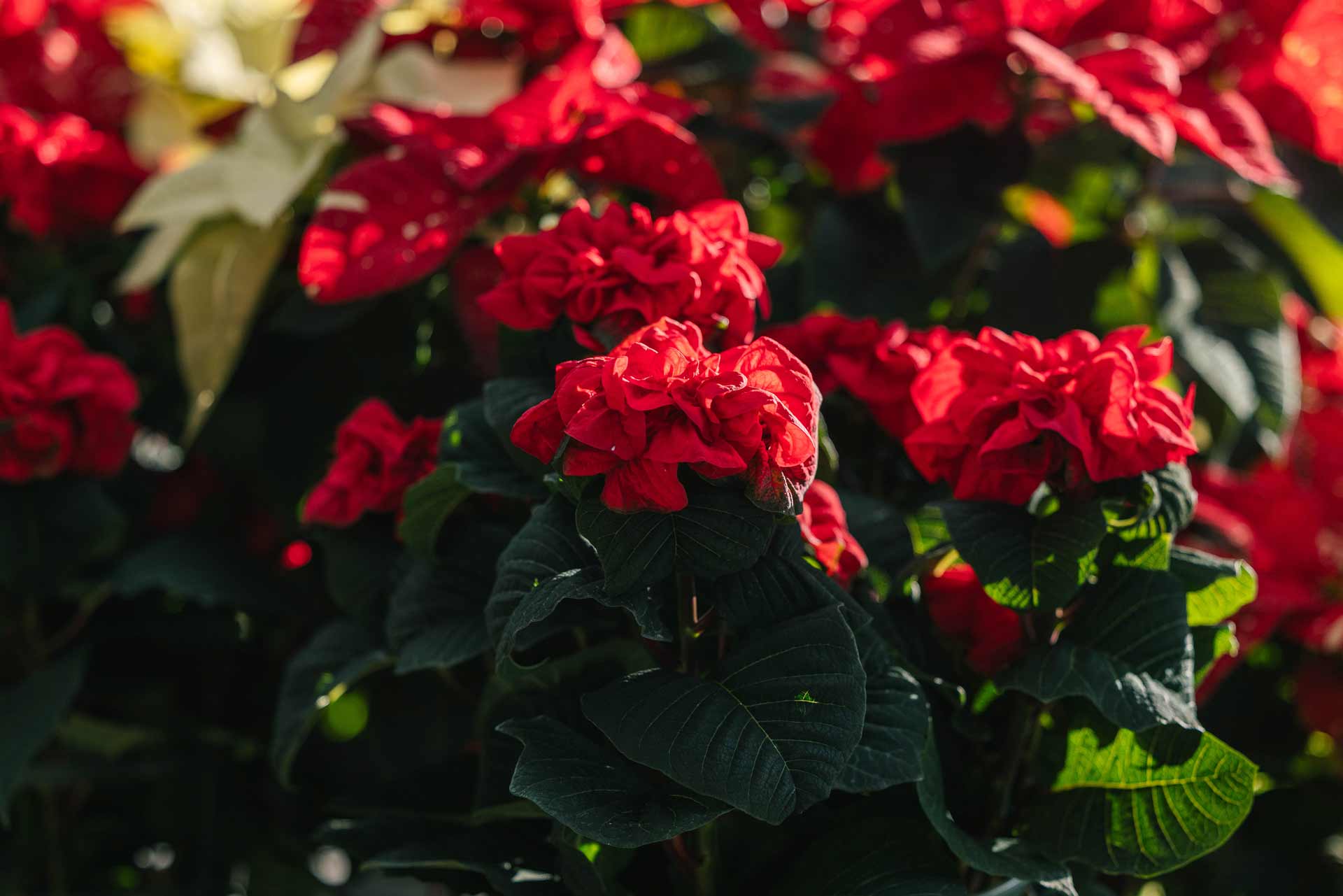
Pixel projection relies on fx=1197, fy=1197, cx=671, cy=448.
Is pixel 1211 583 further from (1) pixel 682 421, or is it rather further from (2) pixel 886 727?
(1) pixel 682 421

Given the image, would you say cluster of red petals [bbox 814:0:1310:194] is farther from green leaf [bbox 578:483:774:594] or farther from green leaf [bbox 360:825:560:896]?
green leaf [bbox 360:825:560:896]

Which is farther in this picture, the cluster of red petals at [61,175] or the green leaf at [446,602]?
the cluster of red petals at [61,175]

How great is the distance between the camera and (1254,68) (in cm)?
95

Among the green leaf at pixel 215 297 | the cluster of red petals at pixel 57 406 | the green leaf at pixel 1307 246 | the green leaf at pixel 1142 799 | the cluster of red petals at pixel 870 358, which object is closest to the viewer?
the green leaf at pixel 1142 799

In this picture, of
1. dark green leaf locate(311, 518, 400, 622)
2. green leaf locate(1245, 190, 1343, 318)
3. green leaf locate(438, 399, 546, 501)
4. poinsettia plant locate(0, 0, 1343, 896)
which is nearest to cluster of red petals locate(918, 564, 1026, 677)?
poinsettia plant locate(0, 0, 1343, 896)

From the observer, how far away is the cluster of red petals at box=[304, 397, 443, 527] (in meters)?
0.71

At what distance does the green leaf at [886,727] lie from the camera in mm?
554

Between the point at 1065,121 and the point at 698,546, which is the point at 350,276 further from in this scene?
the point at 1065,121

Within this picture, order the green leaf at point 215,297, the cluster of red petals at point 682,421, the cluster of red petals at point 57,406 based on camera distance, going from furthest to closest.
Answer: the green leaf at point 215,297, the cluster of red petals at point 57,406, the cluster of red petals at point 682,421

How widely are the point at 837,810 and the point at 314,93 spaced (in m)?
0.66

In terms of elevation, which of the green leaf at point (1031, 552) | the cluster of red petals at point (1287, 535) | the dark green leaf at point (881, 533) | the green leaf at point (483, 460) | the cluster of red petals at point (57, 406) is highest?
the green leaf at point (1031, 552)

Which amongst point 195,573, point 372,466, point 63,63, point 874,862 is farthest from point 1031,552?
point 63,63

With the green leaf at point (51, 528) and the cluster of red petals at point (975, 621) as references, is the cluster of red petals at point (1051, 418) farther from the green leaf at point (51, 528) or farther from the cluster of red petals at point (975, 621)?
the green leaf at point (51, 528)

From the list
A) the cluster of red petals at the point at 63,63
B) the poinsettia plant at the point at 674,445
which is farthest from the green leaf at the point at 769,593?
the cluster of red petals at the point at 63,63
